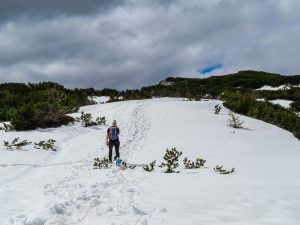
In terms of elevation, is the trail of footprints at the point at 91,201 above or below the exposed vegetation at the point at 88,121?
below

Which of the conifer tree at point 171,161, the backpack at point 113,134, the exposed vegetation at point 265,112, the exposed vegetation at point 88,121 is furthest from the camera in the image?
the exposed vegetation at point 265,112

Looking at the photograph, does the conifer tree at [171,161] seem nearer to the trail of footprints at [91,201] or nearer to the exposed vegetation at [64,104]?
the trail of footprints at [91,201]

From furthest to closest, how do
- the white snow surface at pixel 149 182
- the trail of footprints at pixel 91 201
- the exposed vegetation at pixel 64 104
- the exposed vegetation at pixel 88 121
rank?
the exposed vegetation at pixel 88 121 → the exposed vegetation at pixel 64 104 → the white snow surface at pixel 149 182 → the trail of footprints at pixel 91 201

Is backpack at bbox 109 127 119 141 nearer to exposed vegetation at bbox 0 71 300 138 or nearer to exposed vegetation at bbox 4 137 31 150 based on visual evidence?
exposed vegetation at bbox 4 137 31 150

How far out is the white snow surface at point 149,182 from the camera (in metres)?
4.62

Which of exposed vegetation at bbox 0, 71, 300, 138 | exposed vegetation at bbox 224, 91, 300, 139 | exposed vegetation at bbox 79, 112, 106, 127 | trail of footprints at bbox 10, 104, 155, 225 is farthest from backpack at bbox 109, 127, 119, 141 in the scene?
exposed vegetation at bbox 224, 91, 300, 139

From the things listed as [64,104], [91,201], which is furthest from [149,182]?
[64,104]

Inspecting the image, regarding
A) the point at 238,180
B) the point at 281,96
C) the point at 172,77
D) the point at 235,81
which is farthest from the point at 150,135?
the point at 172,77

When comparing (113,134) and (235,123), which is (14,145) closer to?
(113,134)

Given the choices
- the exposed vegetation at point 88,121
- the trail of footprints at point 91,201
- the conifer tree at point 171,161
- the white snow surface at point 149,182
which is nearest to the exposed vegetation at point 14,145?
the white snow surface at point 149,182

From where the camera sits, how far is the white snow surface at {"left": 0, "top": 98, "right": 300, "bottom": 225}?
4617mm

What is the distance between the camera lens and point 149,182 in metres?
7.73

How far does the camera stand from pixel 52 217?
4.51m

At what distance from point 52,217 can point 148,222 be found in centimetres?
126
